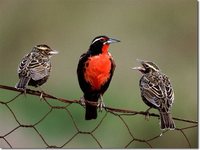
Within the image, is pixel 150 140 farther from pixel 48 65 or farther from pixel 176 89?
pixel 48 65

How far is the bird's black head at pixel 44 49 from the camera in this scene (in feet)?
4.84

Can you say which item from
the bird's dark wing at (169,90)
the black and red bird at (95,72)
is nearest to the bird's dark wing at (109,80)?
the black and red bird at (95,72)

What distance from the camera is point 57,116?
154 centimetres

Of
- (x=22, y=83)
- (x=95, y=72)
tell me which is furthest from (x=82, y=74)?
(x=22, y=83)

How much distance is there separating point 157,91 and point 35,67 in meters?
0.28

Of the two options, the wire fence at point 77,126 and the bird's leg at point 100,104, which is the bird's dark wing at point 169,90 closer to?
the wire fence at point 77,126

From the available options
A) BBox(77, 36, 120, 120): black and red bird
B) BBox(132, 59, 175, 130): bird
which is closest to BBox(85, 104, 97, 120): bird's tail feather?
BBox(77, 36, 120, 120): black and red bird

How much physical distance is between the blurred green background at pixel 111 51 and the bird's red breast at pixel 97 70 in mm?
30

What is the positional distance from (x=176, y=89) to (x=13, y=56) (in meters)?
0.39

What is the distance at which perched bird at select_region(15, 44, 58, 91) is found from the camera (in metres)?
1.42

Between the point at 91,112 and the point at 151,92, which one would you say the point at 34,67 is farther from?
the point at 151,92

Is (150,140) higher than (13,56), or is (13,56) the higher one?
(13,56)

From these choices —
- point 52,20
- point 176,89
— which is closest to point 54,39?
point 52,20

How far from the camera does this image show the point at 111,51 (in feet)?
4.89
